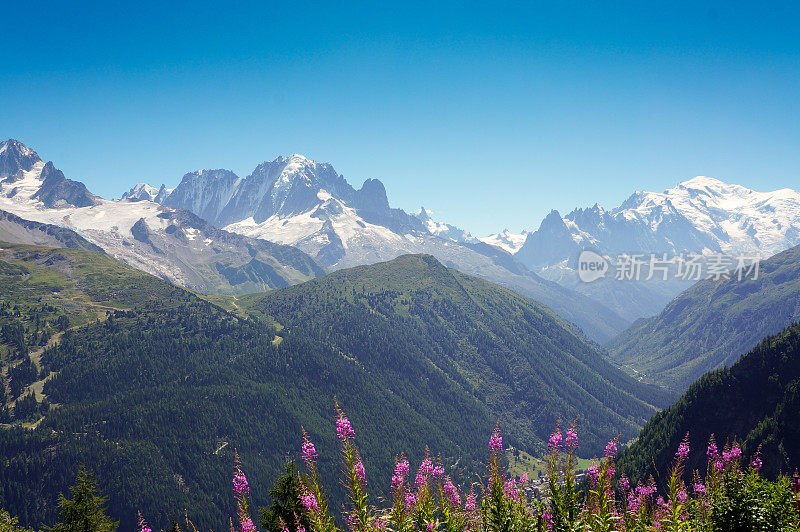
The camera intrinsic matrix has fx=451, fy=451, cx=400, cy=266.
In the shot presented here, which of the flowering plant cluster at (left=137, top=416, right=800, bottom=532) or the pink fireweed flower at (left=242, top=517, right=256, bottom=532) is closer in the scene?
the flowering plant cluster at (left=137, top=416, right=800, bottom=532)

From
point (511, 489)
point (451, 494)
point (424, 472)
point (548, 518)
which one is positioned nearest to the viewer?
point (548, 518)

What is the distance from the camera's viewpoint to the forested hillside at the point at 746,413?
122625 mm

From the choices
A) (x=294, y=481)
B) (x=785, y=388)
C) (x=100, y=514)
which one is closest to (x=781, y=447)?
(x=785, y=388)

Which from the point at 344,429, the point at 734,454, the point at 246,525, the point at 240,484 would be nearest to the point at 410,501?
the point at 246,525

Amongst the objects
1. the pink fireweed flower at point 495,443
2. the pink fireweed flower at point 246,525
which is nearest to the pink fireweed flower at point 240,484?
the pink fireweed flower at point 246,525

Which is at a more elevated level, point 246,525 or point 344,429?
point 344,429

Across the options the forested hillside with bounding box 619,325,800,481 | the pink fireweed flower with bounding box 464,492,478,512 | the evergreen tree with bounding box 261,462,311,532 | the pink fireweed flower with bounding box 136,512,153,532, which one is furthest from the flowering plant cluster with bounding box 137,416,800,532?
the forested hillside with bounding box 619,325,800,481

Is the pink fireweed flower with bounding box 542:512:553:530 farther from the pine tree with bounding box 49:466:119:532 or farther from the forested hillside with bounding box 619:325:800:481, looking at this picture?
the forested hillside with bounding box 619:325:800:481

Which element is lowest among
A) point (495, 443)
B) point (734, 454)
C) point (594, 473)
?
point (594, 473)

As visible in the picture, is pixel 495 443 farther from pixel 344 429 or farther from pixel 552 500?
pixel 344 429

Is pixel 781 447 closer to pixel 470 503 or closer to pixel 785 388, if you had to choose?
pixel 785 388

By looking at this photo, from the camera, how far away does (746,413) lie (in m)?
143

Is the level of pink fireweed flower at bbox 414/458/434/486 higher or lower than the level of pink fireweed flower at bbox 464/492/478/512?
higher

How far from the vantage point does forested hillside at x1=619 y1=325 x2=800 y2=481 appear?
123 metres
